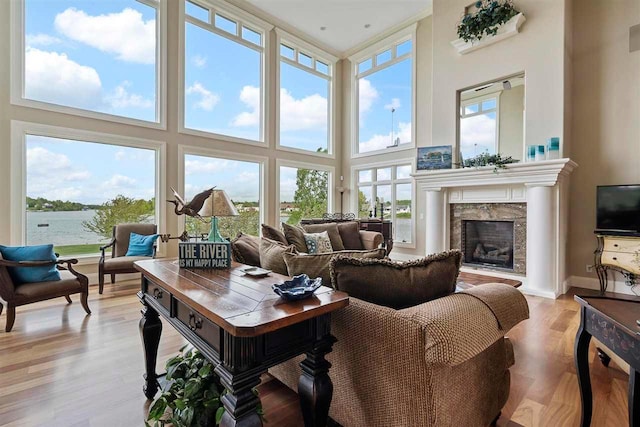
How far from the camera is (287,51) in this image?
7160 millimetres

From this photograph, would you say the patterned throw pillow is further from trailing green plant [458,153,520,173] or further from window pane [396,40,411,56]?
window pane [396,40,411,56]

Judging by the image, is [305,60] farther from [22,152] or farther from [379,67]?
[22,152]

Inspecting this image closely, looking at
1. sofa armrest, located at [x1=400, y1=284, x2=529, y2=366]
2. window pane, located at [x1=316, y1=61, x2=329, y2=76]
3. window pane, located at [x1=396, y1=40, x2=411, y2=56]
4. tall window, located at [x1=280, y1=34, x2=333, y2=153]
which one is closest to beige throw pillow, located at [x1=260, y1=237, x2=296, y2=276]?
sofa armrest, located at [x1=400, y1=284, x2=529, y2=366]

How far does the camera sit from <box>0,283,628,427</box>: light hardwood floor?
1.68 metres

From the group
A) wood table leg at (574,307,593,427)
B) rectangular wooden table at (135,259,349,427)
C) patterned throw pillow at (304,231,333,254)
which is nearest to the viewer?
rectangular wooden table at (135,259,349,427)

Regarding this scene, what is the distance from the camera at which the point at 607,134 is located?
4.20 m

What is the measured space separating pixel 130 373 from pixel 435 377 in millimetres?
2087

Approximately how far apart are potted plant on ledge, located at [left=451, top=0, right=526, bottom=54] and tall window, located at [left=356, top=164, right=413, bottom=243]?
8.67 feet

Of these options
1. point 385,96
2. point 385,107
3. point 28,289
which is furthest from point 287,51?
point 28,289

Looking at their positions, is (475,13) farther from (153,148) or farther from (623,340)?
(153,148)

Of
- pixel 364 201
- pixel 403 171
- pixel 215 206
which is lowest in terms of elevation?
pixel 215 206

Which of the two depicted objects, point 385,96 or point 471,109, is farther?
point 385,96

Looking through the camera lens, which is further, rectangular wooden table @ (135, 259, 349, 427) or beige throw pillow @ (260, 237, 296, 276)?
beige throw pillow @ (260, 237, 296, 276)

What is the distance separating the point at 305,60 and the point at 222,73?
7.68 ft
